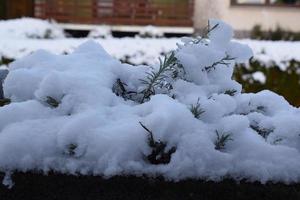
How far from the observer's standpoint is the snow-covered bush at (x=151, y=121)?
6.19ft

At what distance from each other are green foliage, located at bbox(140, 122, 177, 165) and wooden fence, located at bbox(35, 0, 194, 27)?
17.1 meters

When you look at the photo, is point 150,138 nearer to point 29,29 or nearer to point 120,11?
point 29,29

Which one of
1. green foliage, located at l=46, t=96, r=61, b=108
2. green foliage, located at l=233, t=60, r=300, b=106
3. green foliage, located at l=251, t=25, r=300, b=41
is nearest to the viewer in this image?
green foliage, located at l=46, t=96, r=61, b=108

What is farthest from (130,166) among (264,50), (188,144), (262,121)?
(264,50)

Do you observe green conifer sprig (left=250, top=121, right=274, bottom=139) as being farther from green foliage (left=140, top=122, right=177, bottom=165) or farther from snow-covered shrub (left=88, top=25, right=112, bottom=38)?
snow-covered shrub (left=88, top=25, right=112, bottom=38)

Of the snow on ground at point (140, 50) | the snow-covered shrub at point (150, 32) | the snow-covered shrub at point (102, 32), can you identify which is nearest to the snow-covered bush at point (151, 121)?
the snow on ground at point (140, 50)

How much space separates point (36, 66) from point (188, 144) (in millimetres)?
892

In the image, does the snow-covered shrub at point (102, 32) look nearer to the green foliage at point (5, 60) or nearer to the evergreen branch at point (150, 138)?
the green foliage at point (5, 60)

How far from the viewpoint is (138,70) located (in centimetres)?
252

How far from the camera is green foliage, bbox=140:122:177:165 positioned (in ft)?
6.22

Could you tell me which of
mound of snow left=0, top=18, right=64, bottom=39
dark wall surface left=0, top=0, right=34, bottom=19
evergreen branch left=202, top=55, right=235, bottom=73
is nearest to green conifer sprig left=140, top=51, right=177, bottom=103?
evergreen branch left=202, top=55, right=235, bottom=73

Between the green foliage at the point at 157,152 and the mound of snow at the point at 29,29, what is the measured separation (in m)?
11.8

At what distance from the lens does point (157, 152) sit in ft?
6.27

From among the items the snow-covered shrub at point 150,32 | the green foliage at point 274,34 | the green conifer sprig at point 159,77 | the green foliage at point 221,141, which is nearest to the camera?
the green foliage at point 221,141
